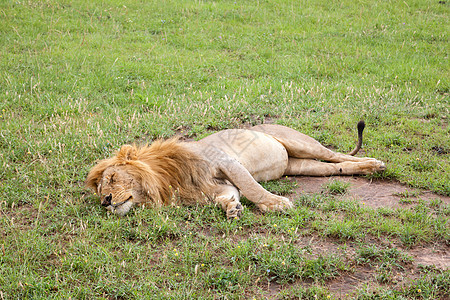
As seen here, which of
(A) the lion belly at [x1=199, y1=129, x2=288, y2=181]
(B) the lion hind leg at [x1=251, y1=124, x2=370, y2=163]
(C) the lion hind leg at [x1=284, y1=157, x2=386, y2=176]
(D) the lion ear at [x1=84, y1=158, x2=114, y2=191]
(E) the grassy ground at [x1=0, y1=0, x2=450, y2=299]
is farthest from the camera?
(B) the lion hind leg at [x1=251, y1=124, x2=370, y2=163]

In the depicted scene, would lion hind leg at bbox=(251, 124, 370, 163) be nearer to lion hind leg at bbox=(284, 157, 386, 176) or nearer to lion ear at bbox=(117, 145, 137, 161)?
lion hind leg at bbox=(284, 157, 386, 176)

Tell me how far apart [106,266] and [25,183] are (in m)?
1.94

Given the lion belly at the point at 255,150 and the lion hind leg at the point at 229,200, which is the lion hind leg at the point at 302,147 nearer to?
the lion belly at the point at 255,150

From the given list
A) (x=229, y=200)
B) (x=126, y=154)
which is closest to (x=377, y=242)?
(x=229, y=200)

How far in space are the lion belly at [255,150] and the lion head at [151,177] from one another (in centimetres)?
43

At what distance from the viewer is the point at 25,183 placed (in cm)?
487

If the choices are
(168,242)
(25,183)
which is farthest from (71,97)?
(168,242)

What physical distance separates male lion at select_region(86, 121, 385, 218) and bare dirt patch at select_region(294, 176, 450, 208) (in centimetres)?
13

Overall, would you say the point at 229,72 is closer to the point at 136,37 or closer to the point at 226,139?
the point at 136,37

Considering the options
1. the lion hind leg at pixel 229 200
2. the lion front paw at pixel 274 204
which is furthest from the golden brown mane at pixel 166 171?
the lion front paw at pixel 274 204

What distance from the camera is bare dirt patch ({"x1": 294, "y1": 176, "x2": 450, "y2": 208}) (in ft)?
15.2

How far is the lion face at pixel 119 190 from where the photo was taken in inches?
161

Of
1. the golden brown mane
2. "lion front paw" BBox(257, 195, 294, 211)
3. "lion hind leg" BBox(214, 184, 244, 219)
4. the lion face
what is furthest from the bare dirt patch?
the lion face

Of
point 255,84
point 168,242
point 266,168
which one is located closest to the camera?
point 168,242
